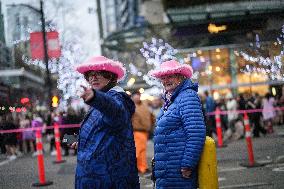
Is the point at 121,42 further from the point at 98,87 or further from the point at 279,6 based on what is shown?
the point at 98,87

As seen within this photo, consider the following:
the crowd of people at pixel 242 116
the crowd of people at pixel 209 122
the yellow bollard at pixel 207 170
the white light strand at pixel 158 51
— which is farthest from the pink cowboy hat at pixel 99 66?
the white light strand at pixel 158 51

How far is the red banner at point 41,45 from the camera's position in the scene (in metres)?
21.6

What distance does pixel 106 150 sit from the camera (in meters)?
A: 3.50

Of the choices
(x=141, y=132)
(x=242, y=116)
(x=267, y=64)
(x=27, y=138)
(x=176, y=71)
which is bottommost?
(x=141, y=132)

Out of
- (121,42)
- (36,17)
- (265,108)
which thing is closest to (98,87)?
(265,108)

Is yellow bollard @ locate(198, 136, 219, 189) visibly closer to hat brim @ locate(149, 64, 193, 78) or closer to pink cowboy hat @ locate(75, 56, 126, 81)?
hat brim @ locate(149, 64, 193, 78)

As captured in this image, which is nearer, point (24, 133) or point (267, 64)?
point (24, 133)

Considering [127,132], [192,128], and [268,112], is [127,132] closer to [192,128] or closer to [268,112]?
[192,128]

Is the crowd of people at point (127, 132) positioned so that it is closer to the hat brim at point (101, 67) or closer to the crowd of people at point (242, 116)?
the hat brim at point (101, 67)

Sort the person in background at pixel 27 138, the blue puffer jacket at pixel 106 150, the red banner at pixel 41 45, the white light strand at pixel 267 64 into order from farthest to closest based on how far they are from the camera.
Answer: the white light strand at pixel 267 64, the red banner at pixel 41 45, the person in background at pixel 27 138, the blue puffer jacket at pixel 106 150

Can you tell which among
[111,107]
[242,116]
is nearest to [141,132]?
[111,107]

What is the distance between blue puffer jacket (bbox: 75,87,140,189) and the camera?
3.48 meters

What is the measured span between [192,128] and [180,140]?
170 millimetres

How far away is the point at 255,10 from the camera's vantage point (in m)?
27.5
